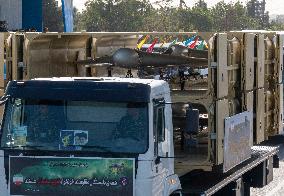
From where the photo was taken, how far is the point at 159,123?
35.5ft

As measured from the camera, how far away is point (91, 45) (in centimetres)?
1473

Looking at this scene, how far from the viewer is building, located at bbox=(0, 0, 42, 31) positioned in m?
47.0

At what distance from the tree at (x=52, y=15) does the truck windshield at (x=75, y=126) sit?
3181 inches

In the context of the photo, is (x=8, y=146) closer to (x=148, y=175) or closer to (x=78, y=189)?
(x=78, y=189)

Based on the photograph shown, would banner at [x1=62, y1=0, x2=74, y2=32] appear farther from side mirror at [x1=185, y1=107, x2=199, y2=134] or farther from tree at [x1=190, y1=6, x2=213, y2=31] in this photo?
tree at [x1=190, y1=6, x2=213, y2=31]

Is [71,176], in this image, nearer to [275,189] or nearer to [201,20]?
[275,189]

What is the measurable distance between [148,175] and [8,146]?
5.47 feet

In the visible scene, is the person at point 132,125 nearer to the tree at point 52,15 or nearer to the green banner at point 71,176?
the green banner at point 71,176

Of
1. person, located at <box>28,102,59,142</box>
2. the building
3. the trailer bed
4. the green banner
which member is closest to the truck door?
the green banner

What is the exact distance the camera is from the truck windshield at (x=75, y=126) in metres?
10.6

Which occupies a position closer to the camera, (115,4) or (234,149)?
(234,149)

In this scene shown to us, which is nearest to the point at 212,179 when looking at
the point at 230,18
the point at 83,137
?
the point at 83,137

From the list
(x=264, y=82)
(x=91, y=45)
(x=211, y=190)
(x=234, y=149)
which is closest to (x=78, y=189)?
(x=211, y=190)

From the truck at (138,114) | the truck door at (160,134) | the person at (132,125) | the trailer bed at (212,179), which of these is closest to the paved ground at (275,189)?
the truck at (138,114)
